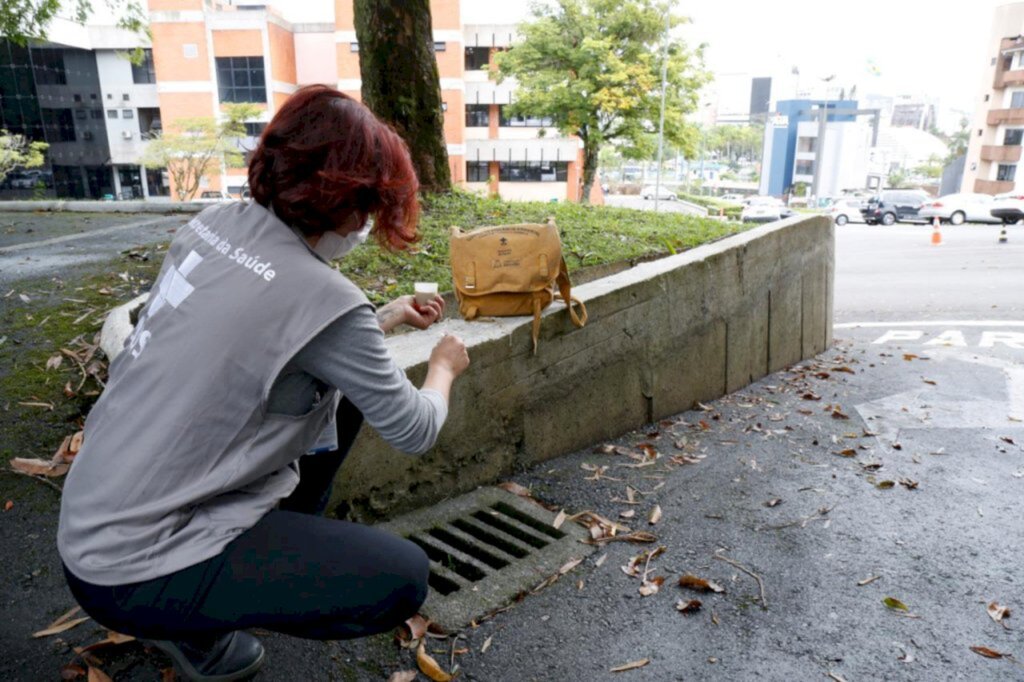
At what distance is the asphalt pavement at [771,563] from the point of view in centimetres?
253

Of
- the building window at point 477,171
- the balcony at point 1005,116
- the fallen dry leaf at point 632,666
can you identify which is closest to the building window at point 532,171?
the building window at point 477,171

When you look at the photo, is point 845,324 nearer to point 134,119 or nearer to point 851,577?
point 851,577

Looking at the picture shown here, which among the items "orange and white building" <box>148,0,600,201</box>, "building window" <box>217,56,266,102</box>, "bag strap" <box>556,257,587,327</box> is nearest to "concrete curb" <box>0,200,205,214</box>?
"bag strap" <box>556,257,587,327</box>

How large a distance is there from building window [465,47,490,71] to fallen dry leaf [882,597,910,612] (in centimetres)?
4198

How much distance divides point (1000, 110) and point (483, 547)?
2524 inches

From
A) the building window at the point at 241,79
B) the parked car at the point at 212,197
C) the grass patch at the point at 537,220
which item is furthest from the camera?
the building window at the point at 241,79

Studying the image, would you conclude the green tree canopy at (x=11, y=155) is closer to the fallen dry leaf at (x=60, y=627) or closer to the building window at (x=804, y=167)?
the fallen dry leaf at (x=60, y=627)

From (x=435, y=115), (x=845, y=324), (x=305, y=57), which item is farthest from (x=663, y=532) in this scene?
(x=305, y=57)

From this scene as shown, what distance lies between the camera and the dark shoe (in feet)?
6.73

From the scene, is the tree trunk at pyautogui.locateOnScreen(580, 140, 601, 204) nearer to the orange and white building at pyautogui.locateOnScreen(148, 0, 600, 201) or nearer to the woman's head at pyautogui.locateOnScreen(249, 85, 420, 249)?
the orange and white building at pyautogui.locateOnScreen(148, 0, 600, 201)

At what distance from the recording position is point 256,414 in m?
1.65

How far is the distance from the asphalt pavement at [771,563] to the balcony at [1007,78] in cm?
5812

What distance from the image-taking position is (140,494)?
1573 mm

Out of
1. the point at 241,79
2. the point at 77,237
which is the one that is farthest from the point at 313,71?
the point at 77,237
